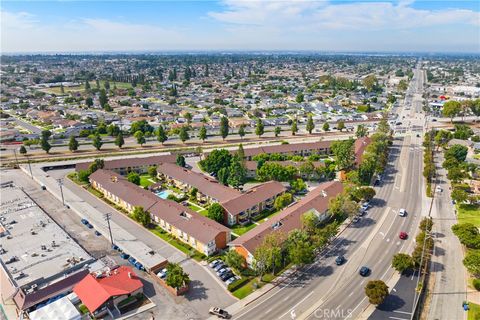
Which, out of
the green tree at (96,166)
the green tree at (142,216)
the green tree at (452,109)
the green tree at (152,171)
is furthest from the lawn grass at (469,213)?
the green tree at (452,109)

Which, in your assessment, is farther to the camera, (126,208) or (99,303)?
(126,208)

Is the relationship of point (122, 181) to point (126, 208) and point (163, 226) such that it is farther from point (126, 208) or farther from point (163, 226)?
point (163, 226)

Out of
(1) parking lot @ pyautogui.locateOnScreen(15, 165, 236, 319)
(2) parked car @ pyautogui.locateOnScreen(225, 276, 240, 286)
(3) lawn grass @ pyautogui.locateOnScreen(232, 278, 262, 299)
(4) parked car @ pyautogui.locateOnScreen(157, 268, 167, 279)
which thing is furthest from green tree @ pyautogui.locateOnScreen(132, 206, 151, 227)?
(3) lawn grass @ pyautogui.locateOnScreen(232, 278, 262, 299)

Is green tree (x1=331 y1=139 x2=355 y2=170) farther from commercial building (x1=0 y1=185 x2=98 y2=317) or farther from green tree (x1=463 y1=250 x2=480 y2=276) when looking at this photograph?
commercial building (x1=0 y1=185 x2=98 y2=317)

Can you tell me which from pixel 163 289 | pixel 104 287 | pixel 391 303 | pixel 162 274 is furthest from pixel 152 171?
pixel 391 303

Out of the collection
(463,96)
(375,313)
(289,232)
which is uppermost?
(463,96)

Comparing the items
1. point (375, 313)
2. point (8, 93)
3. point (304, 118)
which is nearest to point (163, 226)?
point (375, 313)
